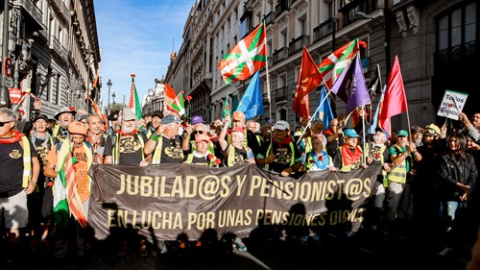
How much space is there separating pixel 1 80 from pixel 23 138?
700cm

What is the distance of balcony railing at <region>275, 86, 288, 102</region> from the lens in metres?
25.2

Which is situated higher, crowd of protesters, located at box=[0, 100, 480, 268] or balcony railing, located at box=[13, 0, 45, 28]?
balcony railing, located at box=[13, 0, 45, 28]

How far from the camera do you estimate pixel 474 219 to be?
130cm

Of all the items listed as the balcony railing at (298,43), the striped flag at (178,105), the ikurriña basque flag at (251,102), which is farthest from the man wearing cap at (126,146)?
the balcony railing at (298,43)

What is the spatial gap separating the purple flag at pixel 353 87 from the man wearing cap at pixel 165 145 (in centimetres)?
262

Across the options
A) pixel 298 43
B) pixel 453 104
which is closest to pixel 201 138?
pixel 453 104

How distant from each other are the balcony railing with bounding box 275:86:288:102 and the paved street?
67.9 ft

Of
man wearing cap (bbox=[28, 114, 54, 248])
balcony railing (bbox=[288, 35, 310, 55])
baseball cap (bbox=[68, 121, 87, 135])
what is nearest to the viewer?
baseball cap (bbox=[68, 121, 87, 135])

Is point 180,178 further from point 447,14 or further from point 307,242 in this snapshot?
point 447,14

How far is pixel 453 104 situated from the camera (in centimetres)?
671

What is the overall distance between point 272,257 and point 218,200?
968 millimetres

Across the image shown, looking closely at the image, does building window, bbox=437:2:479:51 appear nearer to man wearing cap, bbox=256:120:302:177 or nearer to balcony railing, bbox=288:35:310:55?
balcony railing, bbox=288:35:310:55

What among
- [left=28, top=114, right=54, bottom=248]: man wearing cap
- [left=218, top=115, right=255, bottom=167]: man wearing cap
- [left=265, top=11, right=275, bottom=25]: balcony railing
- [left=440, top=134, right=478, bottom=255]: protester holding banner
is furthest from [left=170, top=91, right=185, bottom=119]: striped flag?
[left=265, top=11, right=275, bottom=25]: balcony railing

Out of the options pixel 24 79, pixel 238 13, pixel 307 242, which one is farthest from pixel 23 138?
pixel 238 13
